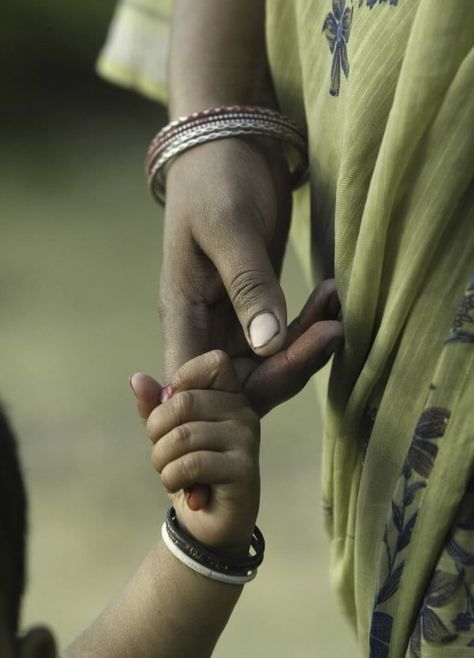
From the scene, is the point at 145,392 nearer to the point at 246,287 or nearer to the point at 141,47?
the point at 246,287

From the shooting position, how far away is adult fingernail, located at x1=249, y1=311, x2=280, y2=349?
1.91ft

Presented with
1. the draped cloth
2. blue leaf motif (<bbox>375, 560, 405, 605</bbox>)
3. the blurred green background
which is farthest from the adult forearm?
the blurred green background

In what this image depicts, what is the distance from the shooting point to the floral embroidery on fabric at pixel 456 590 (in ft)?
1.65

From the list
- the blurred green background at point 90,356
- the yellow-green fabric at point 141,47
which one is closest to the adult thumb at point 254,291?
the yellow-green fabric at point 141,47

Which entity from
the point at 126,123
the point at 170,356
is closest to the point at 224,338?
the point at 170,356

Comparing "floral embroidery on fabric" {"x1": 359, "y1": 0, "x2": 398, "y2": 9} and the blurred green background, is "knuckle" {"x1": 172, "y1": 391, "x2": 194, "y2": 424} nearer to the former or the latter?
"floral embroidery on fabric" {"x1": 359, "y1": 0, "x2": 398, "y2": 9}

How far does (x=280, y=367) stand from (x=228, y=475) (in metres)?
0.07

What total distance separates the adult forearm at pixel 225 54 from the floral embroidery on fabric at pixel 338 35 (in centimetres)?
16

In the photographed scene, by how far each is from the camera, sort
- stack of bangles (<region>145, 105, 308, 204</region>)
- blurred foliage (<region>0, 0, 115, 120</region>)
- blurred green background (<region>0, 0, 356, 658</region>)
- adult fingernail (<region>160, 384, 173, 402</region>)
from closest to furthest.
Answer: adult fingernail (<region>160, 384, 173, 402</region>) → stack of bangles (<region>145, 105, 308, 204</region>) → blurred green background (<region>0, 0, 356, 658</region>) → blurred foliage (<region>0, 0, 115, 120</region>)

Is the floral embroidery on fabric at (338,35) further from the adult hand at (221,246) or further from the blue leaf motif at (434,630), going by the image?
the blue leaf motif at (434,630)

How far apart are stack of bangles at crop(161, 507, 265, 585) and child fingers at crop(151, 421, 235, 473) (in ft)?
0.18

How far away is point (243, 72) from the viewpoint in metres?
0.77

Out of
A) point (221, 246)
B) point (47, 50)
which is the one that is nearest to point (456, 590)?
point (221, 246)

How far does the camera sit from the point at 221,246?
641mm
